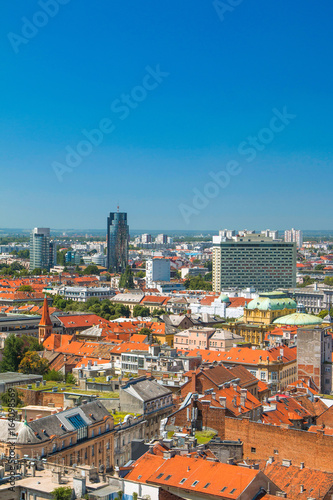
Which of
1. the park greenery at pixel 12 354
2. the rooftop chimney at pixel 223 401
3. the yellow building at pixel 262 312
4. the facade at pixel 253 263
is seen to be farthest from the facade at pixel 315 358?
the facade at pixel 253 263

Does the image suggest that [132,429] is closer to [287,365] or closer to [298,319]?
[287,365]

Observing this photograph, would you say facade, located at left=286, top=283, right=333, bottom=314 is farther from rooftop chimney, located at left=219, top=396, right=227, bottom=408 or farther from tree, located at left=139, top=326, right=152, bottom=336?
rooftop chimney, located at left=219, top=396, right=227, bottom=408

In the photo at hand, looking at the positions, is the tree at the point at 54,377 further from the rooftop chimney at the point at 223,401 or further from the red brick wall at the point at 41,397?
the rooftop chimney at the point at 223,401

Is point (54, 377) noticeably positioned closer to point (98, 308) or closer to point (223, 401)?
point (223, 401)

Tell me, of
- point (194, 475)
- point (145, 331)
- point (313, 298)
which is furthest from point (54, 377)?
point (313, 298)

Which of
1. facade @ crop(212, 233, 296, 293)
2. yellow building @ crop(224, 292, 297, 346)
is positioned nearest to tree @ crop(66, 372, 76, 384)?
yellow building @ crop(224, 292, 297, 346)

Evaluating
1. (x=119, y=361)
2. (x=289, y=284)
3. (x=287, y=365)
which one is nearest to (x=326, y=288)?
(x=289, y=284)
